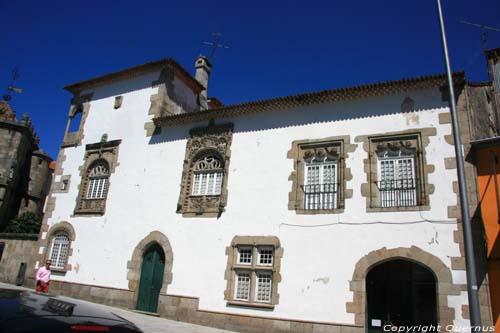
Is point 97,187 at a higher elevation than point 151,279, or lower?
higher

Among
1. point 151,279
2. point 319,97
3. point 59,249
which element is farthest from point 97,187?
point 319,97

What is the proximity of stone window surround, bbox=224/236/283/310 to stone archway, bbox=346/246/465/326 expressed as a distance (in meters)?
2.17

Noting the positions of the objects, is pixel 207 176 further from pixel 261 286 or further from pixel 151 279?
pixel 261 286

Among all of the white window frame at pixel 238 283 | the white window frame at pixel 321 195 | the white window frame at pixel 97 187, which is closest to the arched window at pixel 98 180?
the white window frame at pixel 97 187

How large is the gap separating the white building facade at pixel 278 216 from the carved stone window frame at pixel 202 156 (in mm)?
48

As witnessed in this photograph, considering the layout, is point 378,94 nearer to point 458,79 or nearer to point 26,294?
point 458,79

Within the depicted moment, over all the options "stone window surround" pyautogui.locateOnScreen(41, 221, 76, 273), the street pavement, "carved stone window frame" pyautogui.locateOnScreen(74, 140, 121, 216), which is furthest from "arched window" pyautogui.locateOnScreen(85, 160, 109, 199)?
the street pavement

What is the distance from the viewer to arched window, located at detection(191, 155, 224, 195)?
13.9m

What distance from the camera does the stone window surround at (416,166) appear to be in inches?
414

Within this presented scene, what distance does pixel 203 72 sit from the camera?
2027cm

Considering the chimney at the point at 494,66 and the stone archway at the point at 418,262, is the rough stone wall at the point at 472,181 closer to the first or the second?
the stone archway at the point at 418,262

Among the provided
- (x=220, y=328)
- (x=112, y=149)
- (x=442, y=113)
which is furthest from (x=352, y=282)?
(x=112, y=149)

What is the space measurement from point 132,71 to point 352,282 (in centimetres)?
1309

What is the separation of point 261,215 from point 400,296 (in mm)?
4699
